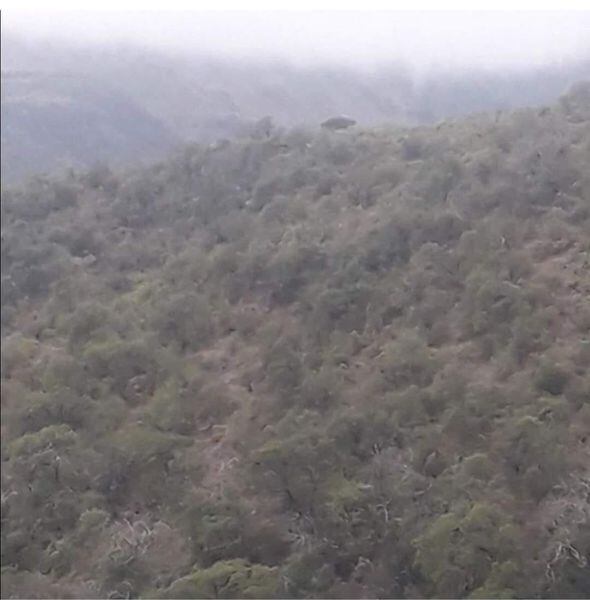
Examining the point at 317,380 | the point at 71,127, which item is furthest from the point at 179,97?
the point at 317,380

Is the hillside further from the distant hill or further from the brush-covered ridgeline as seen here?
the brush-covered ridgeline

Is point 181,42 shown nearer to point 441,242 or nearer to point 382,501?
point 441,242

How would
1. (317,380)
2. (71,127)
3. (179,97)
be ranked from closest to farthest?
(317,380) → (71,127) → (179,97)

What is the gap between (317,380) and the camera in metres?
5.67

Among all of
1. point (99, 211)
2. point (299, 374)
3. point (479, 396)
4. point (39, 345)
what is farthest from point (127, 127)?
point (479, 396)

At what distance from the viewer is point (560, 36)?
12.1 meters

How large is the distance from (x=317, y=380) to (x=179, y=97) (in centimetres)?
896

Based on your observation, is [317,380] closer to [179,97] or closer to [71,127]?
[71,127]

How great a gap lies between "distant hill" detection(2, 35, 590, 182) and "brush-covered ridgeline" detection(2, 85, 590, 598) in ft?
8.47

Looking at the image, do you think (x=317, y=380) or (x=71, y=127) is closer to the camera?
(x=317, y=380)

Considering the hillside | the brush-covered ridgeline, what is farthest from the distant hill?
the brush-covered ridgeline

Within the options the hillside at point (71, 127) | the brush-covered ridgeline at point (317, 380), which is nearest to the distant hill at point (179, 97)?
the hillside at point (71, 127)

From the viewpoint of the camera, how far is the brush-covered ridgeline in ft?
14.0

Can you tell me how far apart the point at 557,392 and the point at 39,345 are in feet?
13.2
